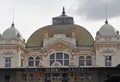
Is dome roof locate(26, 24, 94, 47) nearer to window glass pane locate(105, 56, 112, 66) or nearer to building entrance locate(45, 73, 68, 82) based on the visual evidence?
window glass pane locate(105, 56, 112, 66)

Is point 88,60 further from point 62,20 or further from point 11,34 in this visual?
point 11,34

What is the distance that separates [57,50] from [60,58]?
1.92 metres

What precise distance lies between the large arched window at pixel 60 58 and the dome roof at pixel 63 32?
430 cm

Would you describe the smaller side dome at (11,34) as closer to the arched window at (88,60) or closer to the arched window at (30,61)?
the arched window at (30,61)

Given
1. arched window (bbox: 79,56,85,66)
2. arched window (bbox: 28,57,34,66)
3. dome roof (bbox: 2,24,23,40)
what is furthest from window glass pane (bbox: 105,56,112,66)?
dome roof (bbox: 2,24,23,40)

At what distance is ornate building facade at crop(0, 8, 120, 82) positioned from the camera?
11250 cm

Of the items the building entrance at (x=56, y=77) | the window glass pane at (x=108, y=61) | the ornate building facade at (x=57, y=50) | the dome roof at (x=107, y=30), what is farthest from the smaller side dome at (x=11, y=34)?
the window glass pane at (x=108, y=61)

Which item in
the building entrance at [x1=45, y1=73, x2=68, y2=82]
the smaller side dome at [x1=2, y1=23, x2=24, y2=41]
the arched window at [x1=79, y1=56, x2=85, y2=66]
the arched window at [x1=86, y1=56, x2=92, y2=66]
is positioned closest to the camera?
the building entrance at [x1=45, y1=73, x2=68, y2=82]

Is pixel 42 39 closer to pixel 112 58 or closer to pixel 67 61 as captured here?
pixel 67 61

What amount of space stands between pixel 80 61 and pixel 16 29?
55.3 feet

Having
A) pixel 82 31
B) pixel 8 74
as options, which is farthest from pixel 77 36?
pixel 8 74

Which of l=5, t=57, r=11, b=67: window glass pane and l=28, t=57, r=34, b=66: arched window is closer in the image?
l=5, t=57, r=11, b=67: window glass pane

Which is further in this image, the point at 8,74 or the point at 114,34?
the point at 114,34

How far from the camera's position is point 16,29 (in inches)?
4902
